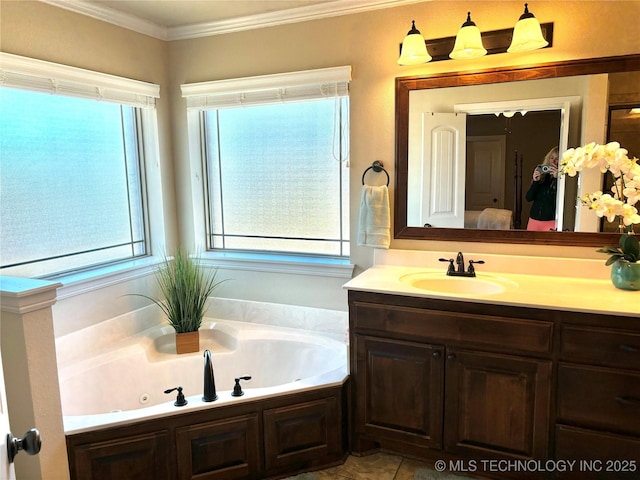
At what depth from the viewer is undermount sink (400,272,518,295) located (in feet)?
7.66

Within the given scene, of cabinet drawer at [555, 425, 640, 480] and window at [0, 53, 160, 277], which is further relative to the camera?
window at [0, 53, 160, 277]

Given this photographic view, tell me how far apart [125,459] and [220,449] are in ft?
1.30

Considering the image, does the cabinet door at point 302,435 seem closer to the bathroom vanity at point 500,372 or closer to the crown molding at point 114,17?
the bathroom vanity at point 500,372

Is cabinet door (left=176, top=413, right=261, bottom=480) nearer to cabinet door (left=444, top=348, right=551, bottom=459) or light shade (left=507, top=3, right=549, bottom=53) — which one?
cabinet door (left=444, top=348, right=551, bottom=459)

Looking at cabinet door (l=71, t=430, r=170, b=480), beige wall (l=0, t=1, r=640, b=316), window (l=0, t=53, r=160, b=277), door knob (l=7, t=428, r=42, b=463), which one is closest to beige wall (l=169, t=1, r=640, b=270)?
beige wall (l=0, t=1, r=640, b=316)

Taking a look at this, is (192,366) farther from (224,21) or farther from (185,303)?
(224,21)

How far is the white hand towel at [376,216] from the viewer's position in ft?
8.67

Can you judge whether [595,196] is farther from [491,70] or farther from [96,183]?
[96,183]

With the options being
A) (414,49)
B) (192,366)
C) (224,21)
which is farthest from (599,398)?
(224,21)

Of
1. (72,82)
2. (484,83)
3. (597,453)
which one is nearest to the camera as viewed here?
(597,453)

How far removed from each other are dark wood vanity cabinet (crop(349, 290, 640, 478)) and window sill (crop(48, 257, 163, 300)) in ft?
4.91

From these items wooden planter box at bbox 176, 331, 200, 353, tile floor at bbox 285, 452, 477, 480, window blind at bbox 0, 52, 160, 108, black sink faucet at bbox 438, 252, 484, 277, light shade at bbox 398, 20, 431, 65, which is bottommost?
tile floor at bbox 285, 452, 477, 480

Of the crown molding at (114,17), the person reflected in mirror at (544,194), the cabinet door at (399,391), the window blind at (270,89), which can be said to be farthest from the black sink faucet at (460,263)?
the crown molding at (114,17)

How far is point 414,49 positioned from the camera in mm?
2340
